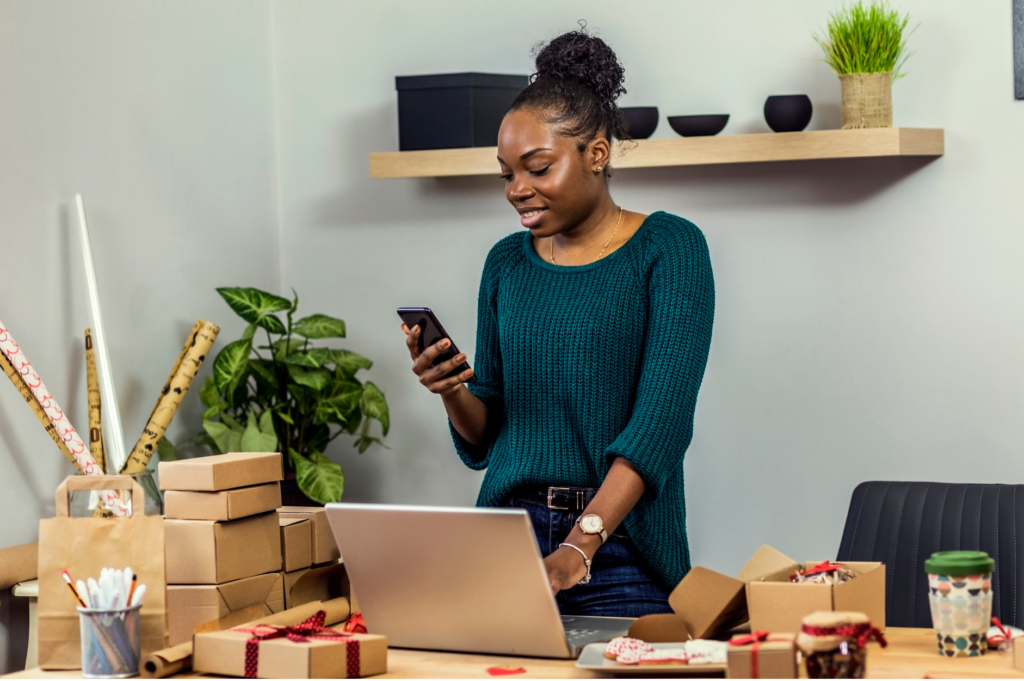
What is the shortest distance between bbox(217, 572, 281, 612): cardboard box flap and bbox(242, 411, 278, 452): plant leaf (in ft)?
3.05

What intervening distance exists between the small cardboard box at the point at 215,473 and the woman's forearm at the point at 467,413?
0.97 feet

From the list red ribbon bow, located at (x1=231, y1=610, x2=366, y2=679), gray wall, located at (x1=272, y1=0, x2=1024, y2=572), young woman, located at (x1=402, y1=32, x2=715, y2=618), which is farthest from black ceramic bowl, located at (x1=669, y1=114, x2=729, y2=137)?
red ribbon bow, located at (x1=231, y1=610, x2=366, y2=679)

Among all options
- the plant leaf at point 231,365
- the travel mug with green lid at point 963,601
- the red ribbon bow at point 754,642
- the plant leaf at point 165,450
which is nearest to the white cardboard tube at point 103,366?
the plant leaf at point 165,450

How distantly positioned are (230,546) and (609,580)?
53 centimetres

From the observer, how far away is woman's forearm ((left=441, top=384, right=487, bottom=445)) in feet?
5.58

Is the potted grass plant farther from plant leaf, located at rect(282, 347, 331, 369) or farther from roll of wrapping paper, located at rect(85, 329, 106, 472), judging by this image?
roll of wrapping paper, located at rect(85, 329, 106, 472)

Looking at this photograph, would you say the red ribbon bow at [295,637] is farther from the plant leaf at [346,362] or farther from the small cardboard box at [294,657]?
the plant leaf at [346,362]

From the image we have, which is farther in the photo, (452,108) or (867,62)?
(452,108)

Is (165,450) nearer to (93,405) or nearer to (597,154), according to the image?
(93,405)

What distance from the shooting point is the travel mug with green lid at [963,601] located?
1.23 meters

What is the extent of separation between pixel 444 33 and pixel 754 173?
0.92 metres

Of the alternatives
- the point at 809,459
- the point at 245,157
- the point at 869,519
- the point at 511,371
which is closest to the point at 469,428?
the point at 511,371

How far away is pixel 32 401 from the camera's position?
2.06 m

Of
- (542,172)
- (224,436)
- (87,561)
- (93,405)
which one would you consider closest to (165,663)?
(87,561)
